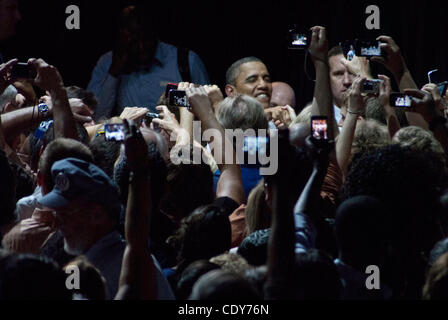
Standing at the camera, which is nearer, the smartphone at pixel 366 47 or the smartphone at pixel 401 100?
the smartphone at pixel 401 100

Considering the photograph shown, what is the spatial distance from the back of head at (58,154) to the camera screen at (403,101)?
1.75 meters

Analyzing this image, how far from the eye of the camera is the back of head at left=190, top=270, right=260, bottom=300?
1.93m

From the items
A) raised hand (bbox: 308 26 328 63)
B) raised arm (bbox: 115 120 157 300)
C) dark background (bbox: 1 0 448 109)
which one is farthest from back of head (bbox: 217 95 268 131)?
dark background (bbox: 1 0 448 109)

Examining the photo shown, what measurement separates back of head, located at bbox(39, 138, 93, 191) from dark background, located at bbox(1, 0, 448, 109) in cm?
361

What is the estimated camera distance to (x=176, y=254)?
9.16 ft

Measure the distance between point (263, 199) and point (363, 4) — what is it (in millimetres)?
3926

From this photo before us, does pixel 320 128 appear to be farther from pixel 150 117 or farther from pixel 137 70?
pixel 137 70

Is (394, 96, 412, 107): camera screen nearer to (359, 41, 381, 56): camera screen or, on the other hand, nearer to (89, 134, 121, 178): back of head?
(359, 41, 381, 56): camera screen

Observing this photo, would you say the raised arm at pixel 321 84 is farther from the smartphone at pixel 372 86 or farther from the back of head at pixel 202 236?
the back of head at pixel 202 236

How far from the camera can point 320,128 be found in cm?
273

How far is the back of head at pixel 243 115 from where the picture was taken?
3.68 m

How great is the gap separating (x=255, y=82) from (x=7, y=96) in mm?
1816

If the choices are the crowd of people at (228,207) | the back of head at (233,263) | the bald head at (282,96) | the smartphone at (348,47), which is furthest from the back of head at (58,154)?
the bald head at (282,96)

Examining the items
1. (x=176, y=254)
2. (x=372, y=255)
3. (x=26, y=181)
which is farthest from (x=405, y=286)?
(x=26, y=181)
